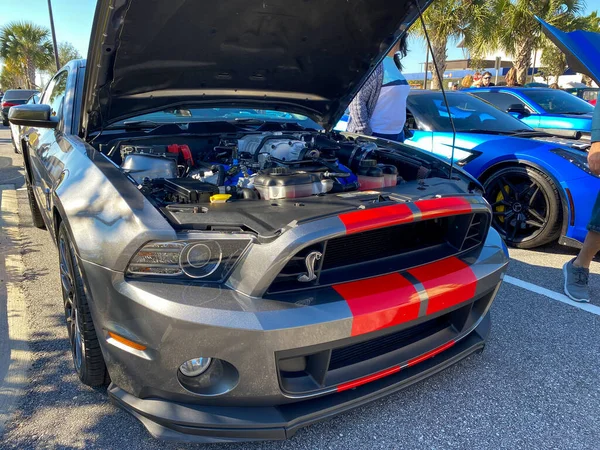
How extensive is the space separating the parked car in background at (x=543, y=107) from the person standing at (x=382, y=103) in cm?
226

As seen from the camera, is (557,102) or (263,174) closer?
(263,174)

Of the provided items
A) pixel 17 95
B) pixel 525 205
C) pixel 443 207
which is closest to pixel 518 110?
pixel 525 205

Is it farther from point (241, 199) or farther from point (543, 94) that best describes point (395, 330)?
point (543, 94)

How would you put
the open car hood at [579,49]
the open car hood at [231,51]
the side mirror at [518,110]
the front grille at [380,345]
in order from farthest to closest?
the side mirror at [518,110] < the open car hood at [579,49] < the open car hood at [231,51] < the front grille at [380,345]

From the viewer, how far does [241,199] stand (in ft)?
6.81

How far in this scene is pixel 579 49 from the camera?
7.96ft

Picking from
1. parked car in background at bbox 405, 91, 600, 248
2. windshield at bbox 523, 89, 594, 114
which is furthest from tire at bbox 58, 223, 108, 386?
windshield at bbox 523, 89, 594, 114

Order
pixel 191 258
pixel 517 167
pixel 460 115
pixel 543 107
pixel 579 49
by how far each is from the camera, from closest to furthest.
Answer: pixel 191 258
pixel 579 49
pixel 517 167
pixel 460 115
pixel 543 107

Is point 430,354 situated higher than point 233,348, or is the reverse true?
point 233,348

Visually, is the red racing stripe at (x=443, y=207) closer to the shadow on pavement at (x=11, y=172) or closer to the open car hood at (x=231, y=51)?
the open car hood at (x=231, y=51)

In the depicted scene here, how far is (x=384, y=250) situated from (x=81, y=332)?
1.31 meters

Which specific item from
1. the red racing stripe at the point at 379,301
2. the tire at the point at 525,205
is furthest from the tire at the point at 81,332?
the tire at the point at 525,205

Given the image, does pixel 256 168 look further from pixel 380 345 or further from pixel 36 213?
pixel 36 213

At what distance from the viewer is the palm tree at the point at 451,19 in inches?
558
